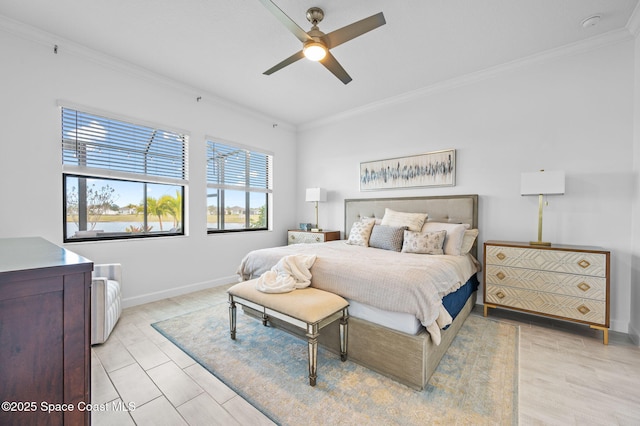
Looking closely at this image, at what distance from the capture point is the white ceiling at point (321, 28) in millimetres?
2246

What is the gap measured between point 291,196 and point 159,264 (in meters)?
2.65

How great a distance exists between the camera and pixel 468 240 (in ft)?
10.3

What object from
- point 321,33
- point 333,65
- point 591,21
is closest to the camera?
point 321,33

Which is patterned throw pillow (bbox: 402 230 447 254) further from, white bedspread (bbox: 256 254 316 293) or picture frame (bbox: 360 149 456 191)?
white bedspread (bbox: 256 254 316 293)

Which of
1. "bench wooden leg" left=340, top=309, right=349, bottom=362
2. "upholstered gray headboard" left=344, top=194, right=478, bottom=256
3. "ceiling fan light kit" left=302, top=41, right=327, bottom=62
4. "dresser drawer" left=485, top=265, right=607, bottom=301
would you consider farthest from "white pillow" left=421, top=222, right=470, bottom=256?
"ceiling fan light kit" left=302, top=41, right=327, bottom=62

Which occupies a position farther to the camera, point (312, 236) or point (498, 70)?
point (312, 236)

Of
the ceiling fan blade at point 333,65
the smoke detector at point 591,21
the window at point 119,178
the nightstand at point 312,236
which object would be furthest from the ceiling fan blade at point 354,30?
the nightstand at point 312,236

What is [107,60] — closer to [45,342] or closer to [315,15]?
[315,15]

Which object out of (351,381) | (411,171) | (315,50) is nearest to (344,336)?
(351,381)

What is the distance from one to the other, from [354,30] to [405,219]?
7.43 feet

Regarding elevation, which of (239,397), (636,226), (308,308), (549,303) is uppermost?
(636,226)

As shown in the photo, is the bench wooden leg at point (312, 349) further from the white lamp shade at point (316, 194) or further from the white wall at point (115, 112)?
the white lamp shade at point (316, 194)

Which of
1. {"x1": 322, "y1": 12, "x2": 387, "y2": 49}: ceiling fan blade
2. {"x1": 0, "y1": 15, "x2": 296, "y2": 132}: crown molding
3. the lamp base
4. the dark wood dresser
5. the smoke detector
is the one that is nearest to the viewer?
the dark wood dresser

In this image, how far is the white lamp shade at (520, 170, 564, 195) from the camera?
2635mm
